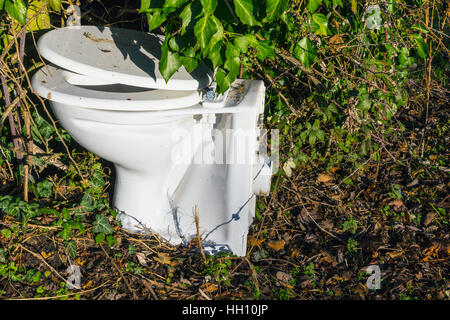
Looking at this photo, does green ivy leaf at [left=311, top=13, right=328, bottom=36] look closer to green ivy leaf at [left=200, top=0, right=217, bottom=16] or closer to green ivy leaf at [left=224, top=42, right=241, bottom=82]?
green ivy leaf at [left=224, top=42, right=241, bottom=82]

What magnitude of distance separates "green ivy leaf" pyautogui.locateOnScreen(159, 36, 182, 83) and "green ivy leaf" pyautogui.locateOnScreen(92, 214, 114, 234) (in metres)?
0.64

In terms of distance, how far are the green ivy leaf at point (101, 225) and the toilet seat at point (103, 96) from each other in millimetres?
488

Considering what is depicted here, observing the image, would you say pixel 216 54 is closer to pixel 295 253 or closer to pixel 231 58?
pixel 231 58

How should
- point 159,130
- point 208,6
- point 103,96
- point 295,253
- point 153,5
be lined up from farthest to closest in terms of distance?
point 295,253 → point 159,130 → point 103,96 → point 153,5 → point 208,6

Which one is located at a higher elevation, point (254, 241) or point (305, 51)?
point (305, 51)

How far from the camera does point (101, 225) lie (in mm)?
1688

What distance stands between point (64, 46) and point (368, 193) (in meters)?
1.29

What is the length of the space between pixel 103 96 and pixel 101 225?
1.76ft

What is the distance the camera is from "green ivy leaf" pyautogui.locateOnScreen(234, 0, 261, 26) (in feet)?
Answer: 3.84

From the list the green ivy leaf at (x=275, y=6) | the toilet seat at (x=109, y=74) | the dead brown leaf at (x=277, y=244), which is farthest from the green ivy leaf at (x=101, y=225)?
the green ivy leaf at (x=275, y=6)

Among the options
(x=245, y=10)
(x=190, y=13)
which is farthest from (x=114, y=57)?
(x=245, y=10)

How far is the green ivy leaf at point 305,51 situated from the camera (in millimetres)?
1518

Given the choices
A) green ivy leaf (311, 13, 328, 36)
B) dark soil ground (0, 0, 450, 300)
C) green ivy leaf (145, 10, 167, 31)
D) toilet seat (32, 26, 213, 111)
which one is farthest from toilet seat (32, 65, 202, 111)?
dark soil ground (0, 0, 450, 300)
